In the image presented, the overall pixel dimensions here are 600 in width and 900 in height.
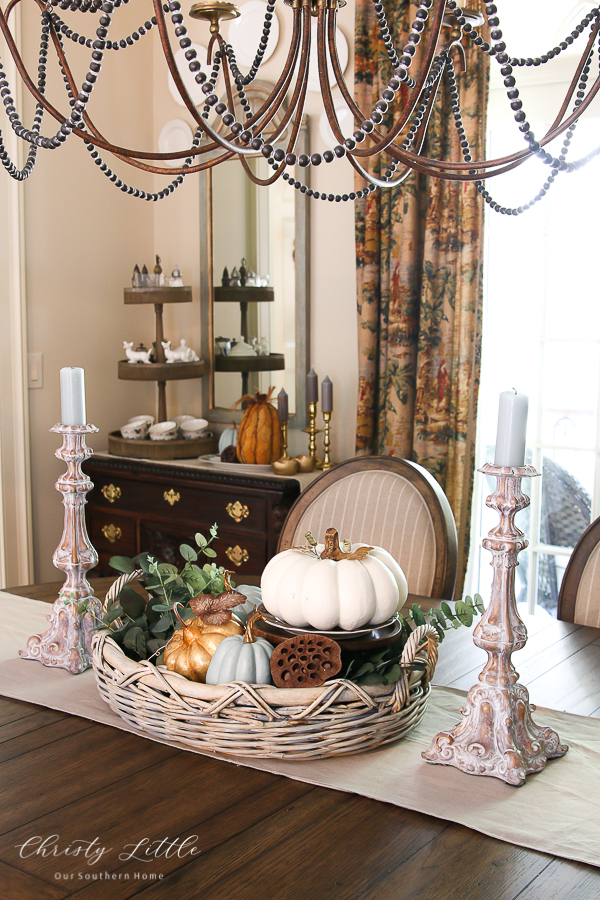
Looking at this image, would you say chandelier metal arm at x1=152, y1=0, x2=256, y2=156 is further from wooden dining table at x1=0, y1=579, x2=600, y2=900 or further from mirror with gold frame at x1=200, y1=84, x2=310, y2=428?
mirror with gold frame at x1=200, y1=84, x2=310, y2=428

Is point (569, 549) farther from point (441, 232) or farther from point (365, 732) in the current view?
point (365, 732)

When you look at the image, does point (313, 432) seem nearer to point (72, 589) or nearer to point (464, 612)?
point (72, 589)

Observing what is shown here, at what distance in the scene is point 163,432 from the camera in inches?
121

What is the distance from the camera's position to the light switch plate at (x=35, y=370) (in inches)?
119

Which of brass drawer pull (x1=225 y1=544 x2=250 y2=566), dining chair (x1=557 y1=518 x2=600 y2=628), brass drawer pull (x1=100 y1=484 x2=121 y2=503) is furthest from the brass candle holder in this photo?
dining chair (x1=557 y1=518 x2=600 y2=628)

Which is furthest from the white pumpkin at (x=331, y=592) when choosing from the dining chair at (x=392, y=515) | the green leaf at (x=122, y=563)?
the dining chair at (x=392, y=515)

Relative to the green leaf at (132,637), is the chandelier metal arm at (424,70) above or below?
above

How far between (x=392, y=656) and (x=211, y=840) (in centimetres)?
34

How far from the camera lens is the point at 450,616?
1090mm

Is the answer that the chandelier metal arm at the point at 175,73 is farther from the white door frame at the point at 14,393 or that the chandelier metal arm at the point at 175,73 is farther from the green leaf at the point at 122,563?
the white door frame at the point at 14,393

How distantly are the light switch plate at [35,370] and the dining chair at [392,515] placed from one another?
1.49 m

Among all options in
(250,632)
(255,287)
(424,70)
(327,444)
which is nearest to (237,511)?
(327,444)

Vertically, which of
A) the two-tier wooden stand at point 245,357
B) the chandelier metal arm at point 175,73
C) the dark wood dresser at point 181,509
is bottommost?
the dark wood dresser at point 181,509

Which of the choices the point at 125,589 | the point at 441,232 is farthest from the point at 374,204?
the point at 125,589
